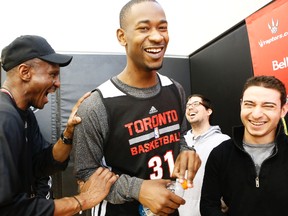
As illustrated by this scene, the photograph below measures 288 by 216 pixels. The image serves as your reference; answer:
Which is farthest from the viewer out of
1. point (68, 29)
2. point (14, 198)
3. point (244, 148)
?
point (68, 29)

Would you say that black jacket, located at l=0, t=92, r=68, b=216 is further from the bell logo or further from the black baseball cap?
the bell logo

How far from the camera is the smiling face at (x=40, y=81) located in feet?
4.91

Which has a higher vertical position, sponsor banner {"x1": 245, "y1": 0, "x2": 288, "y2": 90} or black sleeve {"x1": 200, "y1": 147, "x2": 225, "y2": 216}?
sponsor banner {"x1": 245, "y1": 0, "x2": 288, "y2": 90}

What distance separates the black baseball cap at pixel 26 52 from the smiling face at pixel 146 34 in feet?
1.58

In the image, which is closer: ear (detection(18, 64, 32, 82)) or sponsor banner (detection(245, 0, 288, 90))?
ear (detection(18, 64, 32, 82))

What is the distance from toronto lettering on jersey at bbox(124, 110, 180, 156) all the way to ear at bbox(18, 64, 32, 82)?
0.60 meters

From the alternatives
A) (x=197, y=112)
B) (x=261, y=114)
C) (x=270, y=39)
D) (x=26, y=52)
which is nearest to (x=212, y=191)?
(x=261, y=114)

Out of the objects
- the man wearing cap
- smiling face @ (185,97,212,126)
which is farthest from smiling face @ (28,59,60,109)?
smiling face @ (185,97,212,126)

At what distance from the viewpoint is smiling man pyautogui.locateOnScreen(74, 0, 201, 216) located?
3.84 feet

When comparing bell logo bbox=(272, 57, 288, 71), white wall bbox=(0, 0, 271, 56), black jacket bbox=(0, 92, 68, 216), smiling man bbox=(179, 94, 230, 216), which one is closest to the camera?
black jacket bbox=(0, 92, 68, 216)

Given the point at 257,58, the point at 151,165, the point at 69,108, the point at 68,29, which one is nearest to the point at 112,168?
the point at 151,165

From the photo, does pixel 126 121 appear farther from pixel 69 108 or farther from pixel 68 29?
pixel 68 29

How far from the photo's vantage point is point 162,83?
1.38 meters

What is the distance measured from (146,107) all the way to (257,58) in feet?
6.82
